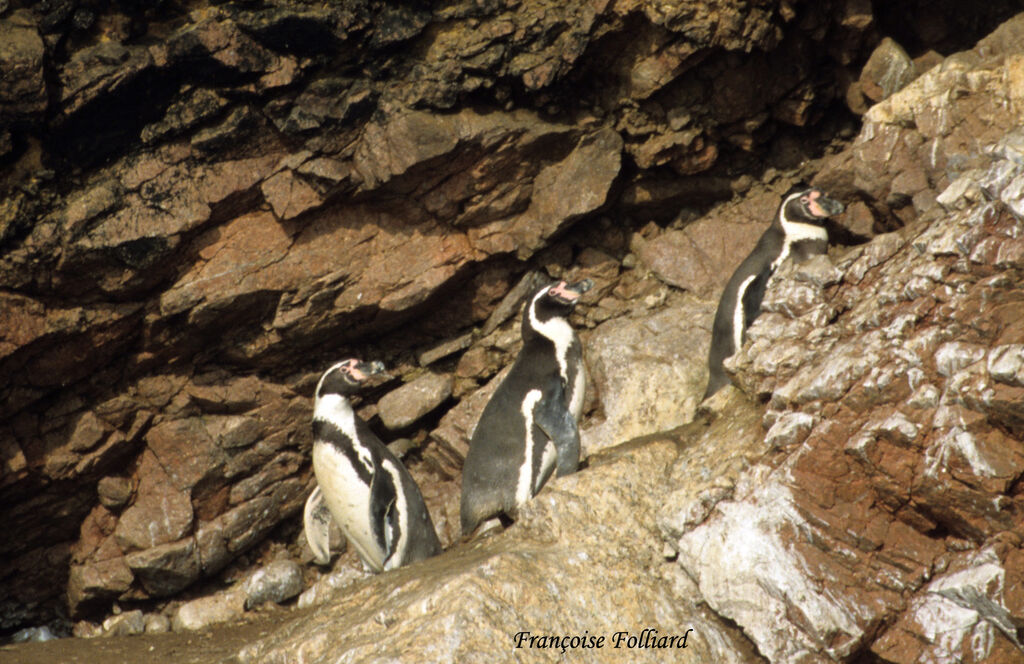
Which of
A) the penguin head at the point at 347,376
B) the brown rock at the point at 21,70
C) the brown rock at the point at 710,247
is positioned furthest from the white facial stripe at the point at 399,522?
the brown rock at the point at 21,70

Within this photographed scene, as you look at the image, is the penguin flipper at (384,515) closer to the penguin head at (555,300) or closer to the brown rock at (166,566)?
the penguin head at (555,300)

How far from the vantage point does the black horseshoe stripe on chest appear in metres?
6.61

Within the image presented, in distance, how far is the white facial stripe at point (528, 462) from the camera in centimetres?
640

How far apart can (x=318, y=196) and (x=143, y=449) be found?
261 cm

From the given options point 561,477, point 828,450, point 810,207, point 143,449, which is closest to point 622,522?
point 561,477

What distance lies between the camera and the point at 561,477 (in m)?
5.19

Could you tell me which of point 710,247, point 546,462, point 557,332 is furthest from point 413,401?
point 710,247

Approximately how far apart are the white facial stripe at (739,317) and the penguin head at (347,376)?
252 centimetres

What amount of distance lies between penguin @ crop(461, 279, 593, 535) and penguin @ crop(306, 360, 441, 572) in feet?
1.25

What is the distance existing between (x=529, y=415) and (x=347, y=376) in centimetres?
141

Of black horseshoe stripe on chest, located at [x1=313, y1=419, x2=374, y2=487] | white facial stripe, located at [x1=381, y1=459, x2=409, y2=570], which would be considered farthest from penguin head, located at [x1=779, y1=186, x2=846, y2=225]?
black horseshoe stripe on chest, located at [x1=313, y1=419, x2=374, y2=487]

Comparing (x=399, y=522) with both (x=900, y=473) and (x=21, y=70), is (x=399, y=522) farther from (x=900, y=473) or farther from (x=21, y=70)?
(x=21, y=70)

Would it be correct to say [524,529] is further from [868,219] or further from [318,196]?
[868,219]

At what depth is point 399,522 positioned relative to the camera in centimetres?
662
